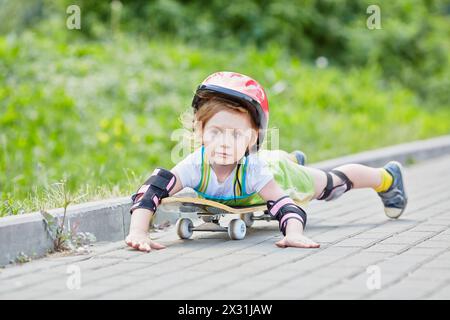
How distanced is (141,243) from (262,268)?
869 millimetres

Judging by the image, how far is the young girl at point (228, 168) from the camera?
5.33 m

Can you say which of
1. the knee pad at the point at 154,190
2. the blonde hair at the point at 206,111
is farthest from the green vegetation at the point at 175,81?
the blonde hair at the point at 206,111

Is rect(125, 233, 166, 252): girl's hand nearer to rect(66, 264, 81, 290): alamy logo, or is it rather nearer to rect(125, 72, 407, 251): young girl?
rect(125, 72, 407, 251): young girl

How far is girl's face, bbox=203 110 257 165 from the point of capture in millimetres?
5418

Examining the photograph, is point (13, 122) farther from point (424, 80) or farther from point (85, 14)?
point (424, 80)

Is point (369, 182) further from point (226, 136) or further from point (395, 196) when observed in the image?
point (226, 136)

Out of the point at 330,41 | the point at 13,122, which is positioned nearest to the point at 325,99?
the point at 330,41

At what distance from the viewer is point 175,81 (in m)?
11.0

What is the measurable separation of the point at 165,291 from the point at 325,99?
8.34 metres

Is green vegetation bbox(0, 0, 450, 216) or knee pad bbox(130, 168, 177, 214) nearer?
knee pad bbox(130, 168, 177, 214)

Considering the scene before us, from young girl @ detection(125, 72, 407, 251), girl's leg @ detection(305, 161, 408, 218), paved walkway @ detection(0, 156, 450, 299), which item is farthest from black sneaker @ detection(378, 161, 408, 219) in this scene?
young girl @ detection(125, 72, 407, 251)

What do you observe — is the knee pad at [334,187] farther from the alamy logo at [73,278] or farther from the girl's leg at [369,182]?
the alamy logo at [73,278]

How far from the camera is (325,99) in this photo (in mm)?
12164

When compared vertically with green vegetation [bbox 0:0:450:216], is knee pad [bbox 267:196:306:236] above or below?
below
